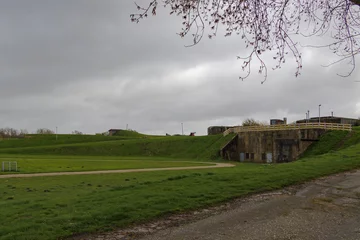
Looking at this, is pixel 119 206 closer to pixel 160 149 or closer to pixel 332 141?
pixel 332 141

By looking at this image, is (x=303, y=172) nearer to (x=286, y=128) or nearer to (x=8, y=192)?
(x=8, y=192)

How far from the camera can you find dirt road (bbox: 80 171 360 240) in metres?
6.56

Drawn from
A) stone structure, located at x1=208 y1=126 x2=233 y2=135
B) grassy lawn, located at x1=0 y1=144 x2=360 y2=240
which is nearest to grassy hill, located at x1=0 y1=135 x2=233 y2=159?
stone structure, located at x1=208 y1=126 x2=233 y2=135

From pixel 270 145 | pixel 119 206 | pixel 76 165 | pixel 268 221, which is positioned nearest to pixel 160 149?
pixel 270 145

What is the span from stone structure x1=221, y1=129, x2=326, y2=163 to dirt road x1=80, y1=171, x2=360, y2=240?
36887 millimetres

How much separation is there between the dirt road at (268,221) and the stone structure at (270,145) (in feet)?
121

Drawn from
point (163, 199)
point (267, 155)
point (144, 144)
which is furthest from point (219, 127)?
point (163, 199)

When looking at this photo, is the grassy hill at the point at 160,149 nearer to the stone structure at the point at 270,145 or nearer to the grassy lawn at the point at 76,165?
the stone structure at the point at 270,145

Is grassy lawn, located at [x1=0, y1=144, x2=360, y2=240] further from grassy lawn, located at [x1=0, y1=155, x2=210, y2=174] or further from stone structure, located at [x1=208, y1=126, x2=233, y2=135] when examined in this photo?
stone structure, located at [x1=208, y1=126, x2=233, y2=135]

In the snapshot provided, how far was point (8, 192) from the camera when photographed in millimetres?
16000

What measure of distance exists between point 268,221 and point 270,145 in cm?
4337

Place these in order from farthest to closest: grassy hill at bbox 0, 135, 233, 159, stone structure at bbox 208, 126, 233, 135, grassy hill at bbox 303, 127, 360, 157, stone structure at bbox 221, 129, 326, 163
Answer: stone structure at bbox 208, 126, 233, 135, grassy hill at bbox 0, 135, 233, 159, stone structure at bbox 221, 129, 326, 163, grassy hill at bbox 303, 127, 360, 157

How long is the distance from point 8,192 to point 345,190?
1393cm

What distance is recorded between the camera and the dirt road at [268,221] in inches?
258
